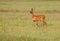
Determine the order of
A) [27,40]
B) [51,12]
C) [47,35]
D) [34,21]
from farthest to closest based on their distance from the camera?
1. [51,12]
2. [34,21]
3. [47,35]
4. [27,40]

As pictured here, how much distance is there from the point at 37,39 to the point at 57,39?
85 cm

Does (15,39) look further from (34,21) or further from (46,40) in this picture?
(34,21)

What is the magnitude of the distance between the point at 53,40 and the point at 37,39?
0.67 metres

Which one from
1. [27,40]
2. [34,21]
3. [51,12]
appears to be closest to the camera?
[27,40]

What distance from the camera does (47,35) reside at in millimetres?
12805

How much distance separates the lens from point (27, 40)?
10984 mm

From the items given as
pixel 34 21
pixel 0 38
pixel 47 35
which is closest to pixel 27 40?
pixel 0 38

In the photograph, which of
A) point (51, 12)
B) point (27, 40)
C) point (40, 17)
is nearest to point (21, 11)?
point (51, 12)

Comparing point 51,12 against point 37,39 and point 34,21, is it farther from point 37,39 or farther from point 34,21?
point 37,39

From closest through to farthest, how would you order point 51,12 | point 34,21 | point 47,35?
point 47,35 → point 34,21 → point 51,12

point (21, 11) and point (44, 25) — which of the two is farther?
point (21, 11)

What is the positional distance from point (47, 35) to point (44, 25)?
14.0 ft

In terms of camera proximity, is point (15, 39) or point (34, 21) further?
point (34, 21)

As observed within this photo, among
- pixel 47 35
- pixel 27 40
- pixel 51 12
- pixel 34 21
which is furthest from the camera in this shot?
pixel 51 12
